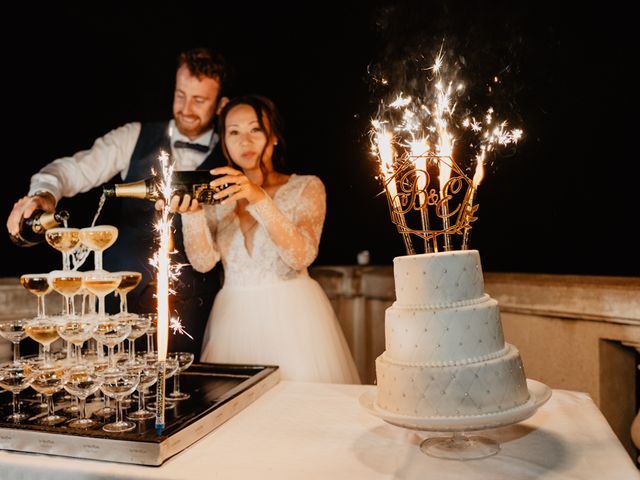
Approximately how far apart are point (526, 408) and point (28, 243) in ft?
7.21

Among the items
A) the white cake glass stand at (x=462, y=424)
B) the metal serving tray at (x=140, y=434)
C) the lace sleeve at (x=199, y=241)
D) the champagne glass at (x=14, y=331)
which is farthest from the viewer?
the lace sleeve at (x=199, y=241)

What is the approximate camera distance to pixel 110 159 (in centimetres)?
329

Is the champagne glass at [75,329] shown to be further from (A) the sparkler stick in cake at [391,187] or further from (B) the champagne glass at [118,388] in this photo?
(A) the sparkler stick in cake at [391,187]

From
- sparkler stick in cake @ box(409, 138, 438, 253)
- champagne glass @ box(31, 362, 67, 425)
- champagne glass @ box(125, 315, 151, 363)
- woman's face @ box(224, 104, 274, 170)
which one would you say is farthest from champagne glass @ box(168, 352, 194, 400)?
woman's face @ box(224, 104, 274, 170)

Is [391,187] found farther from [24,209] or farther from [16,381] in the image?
[24,209]

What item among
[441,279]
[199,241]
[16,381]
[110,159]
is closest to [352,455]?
[441,279]

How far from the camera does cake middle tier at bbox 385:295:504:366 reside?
1339 mm

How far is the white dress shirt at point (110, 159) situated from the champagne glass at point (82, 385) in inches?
70.3

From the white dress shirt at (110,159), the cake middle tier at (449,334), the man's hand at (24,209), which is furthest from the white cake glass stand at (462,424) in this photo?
the white dress shirt at (110,159)

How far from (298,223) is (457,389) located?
167 cm

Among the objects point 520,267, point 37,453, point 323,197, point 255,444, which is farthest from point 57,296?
point 520,267

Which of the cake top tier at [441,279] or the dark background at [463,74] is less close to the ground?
the dark background at [463,74]

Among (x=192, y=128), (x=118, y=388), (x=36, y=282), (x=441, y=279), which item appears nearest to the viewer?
(x=441, y=279)

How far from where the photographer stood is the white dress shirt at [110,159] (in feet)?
10.6
